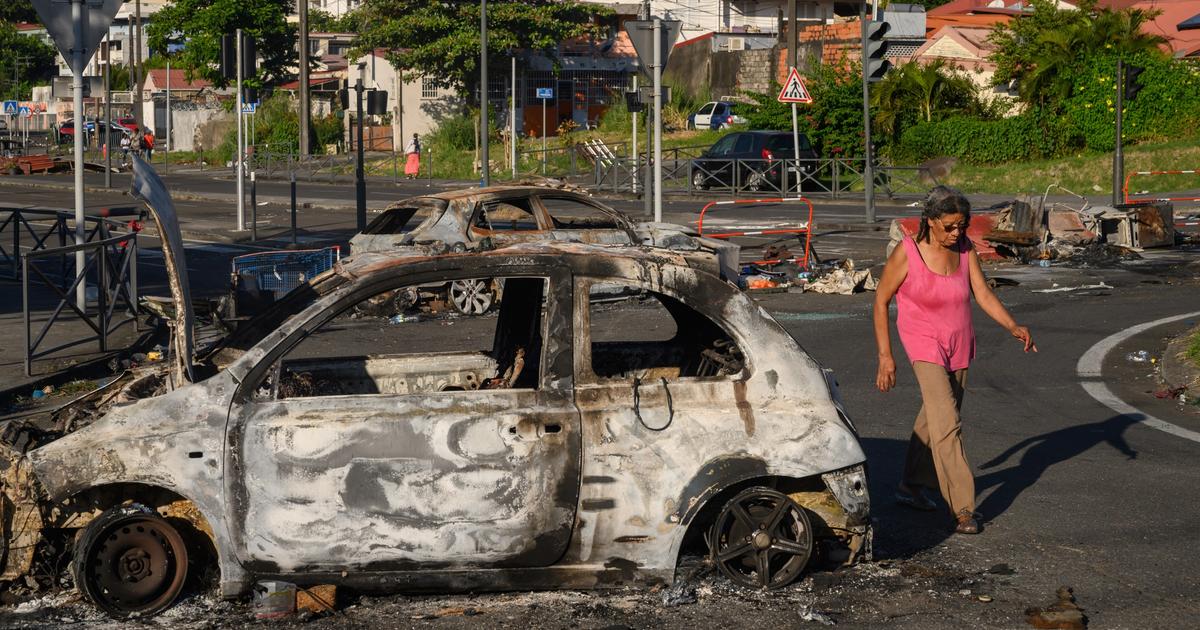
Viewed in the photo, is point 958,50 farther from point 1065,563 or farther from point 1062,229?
point 1065,563

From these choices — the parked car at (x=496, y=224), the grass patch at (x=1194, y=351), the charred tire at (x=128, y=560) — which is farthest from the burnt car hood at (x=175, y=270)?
the grass patch at (x=1194, y=351)

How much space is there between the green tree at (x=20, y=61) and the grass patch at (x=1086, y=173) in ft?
260

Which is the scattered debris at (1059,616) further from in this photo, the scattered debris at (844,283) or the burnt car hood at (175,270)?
the scattered debris at (844,283)

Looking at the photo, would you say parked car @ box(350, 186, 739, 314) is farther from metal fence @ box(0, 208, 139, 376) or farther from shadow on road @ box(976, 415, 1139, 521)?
shadow on road @ box(976, 415, 1139, 521)

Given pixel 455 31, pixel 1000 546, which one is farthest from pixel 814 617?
pixel 455 31

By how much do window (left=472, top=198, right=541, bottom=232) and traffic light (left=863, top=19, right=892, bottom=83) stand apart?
12.1m

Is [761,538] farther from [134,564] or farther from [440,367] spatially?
[134,564]

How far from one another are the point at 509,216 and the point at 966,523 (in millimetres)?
8672

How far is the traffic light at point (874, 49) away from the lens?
2484 centimetres

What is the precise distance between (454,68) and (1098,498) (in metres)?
50.9

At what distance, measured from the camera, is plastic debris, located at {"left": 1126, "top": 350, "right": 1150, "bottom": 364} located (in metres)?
12.1

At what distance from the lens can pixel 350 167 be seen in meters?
51.8

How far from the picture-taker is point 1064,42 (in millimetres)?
38750

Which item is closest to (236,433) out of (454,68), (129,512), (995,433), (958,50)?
(129,512)
